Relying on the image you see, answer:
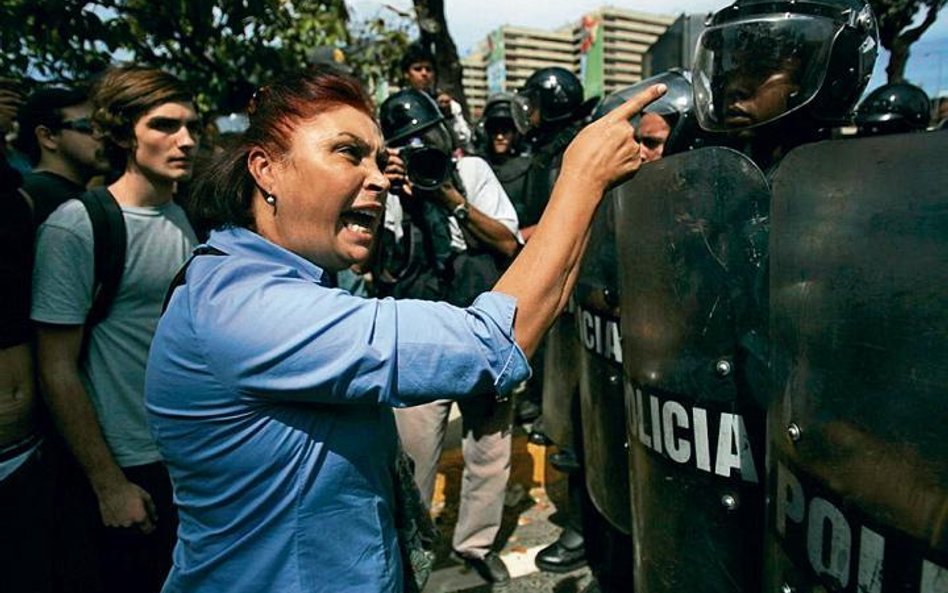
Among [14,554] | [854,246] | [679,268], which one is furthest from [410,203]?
[854,246]

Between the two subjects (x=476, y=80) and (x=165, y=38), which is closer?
(x=165, y=38)

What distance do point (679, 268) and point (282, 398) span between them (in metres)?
1.00

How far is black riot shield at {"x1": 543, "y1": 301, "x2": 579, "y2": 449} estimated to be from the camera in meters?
3.63

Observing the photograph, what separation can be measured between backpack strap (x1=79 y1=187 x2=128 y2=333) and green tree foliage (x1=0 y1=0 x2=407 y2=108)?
894mm

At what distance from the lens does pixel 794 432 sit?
1218mm

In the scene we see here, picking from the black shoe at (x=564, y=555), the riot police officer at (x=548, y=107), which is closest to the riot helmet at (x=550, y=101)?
the riot police officer at (x=548, y=107)

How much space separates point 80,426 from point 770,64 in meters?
2.32

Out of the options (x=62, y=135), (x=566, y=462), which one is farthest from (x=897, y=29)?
(x=62, y=135)

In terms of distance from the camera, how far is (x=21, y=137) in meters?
3.49

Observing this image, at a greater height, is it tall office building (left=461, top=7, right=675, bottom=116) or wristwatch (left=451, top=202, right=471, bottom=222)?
tall office building (left=461, top=7, right=675, bottom=116)

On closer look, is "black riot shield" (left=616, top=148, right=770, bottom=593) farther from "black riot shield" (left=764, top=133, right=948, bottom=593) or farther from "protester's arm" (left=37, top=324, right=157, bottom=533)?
"protester's arm" (left=37, top=324, right=157, bottom=533)

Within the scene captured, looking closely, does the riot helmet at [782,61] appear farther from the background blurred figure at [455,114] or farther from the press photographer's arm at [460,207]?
the background blurred figure at [455,114]

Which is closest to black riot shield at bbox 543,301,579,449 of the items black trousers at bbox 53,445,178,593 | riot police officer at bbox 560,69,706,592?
riot police officer at bbox 560,69,706,592

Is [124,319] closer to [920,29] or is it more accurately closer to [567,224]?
[567,224]
